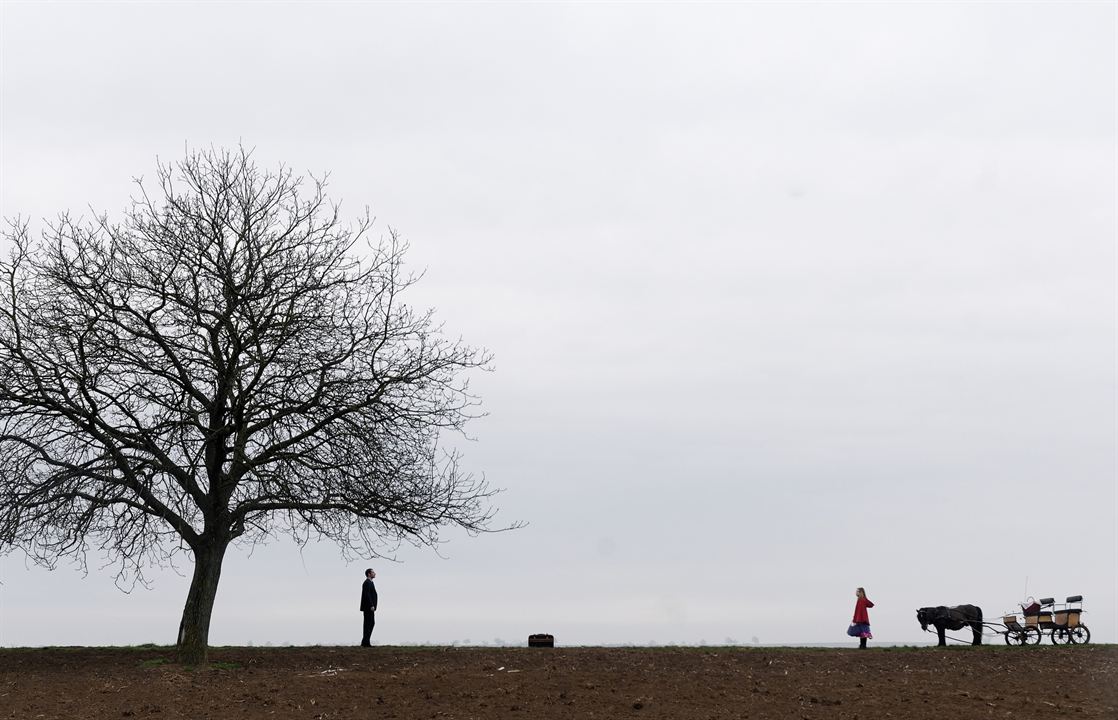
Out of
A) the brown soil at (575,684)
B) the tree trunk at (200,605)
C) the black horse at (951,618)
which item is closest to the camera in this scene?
the brown soil at (575,684)

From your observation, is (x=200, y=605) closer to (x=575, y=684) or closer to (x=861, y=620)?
(x=575, y=684)

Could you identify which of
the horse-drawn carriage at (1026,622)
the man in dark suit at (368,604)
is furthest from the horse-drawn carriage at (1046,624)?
the man in dark suit at (368,604)

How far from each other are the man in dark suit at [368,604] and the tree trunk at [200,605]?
383 cm

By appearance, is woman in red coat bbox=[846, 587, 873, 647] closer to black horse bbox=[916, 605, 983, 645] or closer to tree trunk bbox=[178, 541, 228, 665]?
black horse bbox=[916, 605, 983, 645]

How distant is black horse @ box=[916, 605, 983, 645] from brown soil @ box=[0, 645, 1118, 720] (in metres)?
1.79

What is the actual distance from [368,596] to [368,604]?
Answer: 18 cm

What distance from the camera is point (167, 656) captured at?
65.4ft

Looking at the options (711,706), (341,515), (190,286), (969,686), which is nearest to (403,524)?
(341,515)

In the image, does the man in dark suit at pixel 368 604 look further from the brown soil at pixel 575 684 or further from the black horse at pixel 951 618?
the black horse at pixel 951 618

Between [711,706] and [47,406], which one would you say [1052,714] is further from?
[47,406]

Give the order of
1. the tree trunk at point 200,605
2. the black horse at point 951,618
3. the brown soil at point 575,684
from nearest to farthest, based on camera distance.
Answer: the brown soil at point 575,684, the tree trunk at point 200,605, the black horse at point 951,618

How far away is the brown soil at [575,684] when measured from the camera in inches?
606

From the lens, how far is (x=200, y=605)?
19453mm

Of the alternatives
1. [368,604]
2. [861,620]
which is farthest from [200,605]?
[861,620]
